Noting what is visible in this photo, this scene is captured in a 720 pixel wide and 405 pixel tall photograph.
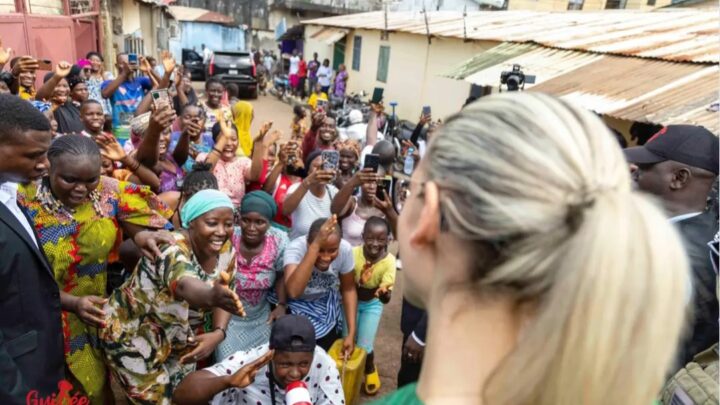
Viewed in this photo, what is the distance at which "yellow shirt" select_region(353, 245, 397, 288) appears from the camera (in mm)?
3361

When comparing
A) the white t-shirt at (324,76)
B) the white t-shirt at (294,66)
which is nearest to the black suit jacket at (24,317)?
the white t-shirt at (324,76)

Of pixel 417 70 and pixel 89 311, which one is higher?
pixel 417 70

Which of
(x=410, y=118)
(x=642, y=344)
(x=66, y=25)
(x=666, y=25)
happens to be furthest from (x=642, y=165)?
(x=410, y=118)

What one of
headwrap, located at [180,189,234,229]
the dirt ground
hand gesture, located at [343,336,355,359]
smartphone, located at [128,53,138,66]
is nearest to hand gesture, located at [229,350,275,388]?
headwrap, located at [180,189,234,229]

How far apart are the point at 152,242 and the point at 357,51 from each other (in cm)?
1611

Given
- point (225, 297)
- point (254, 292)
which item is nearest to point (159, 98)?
point (254, 292)

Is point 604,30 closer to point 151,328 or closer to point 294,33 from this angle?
point 151,328

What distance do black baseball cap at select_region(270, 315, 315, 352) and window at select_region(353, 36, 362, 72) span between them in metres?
15.7

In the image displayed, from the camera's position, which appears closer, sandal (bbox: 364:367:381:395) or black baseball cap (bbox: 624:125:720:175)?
black baseball cap (bbox: 624:125:720:175)

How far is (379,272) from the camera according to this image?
3379 mm

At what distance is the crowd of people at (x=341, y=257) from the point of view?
703 mm

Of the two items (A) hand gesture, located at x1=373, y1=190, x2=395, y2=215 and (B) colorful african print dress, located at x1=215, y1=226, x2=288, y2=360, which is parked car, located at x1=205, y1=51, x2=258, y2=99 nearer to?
(A) hand gesture, located at x1=373, y1=190, x2=395, y2=215

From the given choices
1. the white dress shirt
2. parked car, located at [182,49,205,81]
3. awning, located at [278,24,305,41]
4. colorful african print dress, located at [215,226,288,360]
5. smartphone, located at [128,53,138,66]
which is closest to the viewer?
the white dress shirt

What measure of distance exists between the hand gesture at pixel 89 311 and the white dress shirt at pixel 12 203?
389 mm
